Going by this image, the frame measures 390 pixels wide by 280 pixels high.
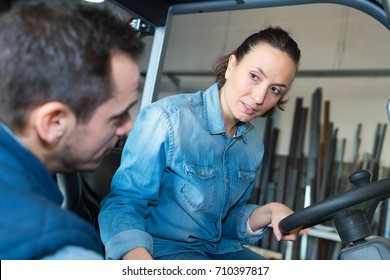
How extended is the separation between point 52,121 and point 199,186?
54 cm

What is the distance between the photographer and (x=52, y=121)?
0.55 meters

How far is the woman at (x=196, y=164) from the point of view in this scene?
3.12 feet

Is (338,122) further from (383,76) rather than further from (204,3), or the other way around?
(204,3)

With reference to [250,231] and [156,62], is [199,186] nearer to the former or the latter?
[250,231]

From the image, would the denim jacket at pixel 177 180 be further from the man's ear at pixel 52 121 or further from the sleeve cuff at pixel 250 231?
the man's ear at pixel 52 121

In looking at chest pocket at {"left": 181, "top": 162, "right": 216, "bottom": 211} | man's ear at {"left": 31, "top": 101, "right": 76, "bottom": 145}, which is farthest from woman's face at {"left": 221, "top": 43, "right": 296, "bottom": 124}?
man's ear at {"left": 31, "top": 101, "right": 76, "bottom": 145}

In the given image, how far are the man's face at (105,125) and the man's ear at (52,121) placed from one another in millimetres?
15

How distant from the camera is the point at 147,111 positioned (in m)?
1.01

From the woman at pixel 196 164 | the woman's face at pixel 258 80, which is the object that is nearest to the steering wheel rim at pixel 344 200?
the woman at pixel 196 164

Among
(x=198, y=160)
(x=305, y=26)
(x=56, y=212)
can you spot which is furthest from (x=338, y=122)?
(x=56, y=212)

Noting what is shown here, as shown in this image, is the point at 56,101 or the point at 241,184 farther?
the point at 241,184

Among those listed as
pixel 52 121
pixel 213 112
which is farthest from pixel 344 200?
pixel 52 121

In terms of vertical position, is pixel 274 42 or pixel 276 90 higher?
pixel 274 42

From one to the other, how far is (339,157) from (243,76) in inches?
113
